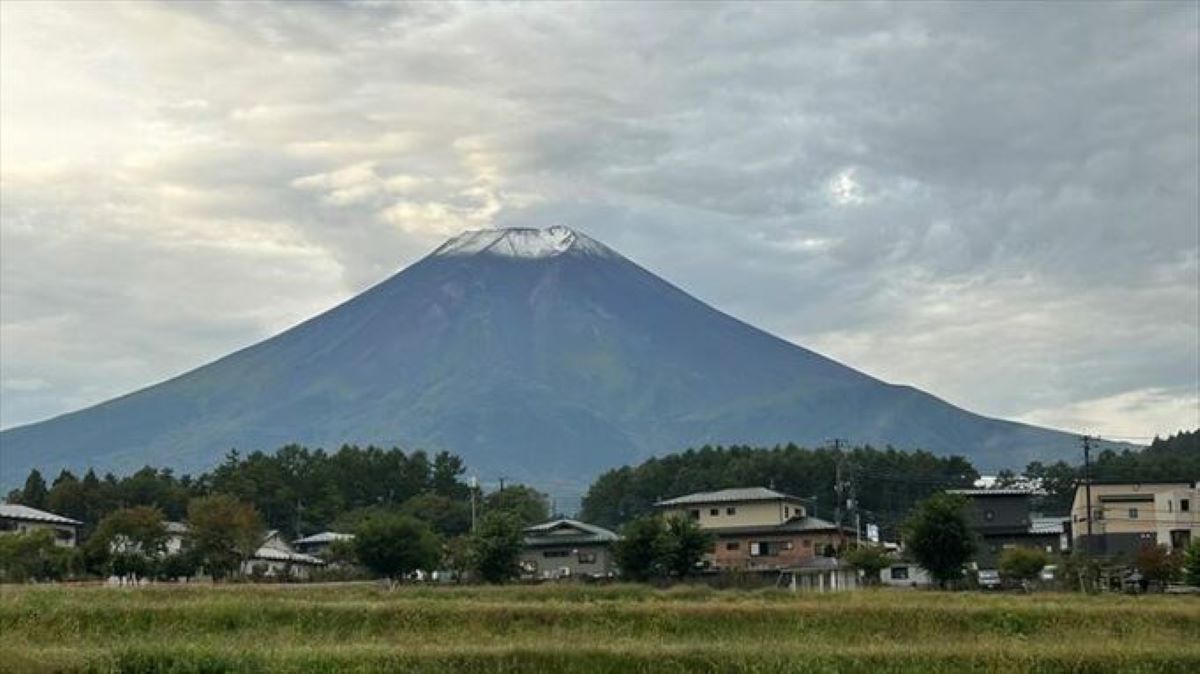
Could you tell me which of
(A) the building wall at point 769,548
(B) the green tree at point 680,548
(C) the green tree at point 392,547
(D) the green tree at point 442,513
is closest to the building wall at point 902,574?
(A) the building wall at point 769,548

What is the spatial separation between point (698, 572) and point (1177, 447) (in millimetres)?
84146

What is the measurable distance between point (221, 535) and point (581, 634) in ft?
103

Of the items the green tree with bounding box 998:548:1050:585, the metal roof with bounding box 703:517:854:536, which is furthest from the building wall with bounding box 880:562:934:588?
the green tree with bounding box 998:548:1050:585

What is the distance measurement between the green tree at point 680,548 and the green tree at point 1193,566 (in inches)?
579

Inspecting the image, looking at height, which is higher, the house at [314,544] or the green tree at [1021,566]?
A: the house at [314,544]

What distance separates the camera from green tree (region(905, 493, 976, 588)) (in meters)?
39.6

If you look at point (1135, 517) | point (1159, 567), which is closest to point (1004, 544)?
point (1135, 517)

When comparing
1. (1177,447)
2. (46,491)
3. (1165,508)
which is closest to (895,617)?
(1165,508)

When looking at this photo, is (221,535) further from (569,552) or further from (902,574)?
(902,574)

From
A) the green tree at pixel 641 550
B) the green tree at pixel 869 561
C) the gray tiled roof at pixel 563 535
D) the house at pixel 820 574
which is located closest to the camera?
the green tree at pixel 641 550

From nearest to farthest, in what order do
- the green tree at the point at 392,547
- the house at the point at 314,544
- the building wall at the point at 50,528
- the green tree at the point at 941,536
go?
the green tree at the point at 941,536, the green tree at the point at 392,547, the building wall at the point at 50,528, the house at the point at 314,544

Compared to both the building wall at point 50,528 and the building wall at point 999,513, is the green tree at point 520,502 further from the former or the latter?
the building wall at point 999,513

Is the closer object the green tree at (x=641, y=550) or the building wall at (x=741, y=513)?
the green tree at (x=641, y=550)

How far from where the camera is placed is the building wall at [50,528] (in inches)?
2259
